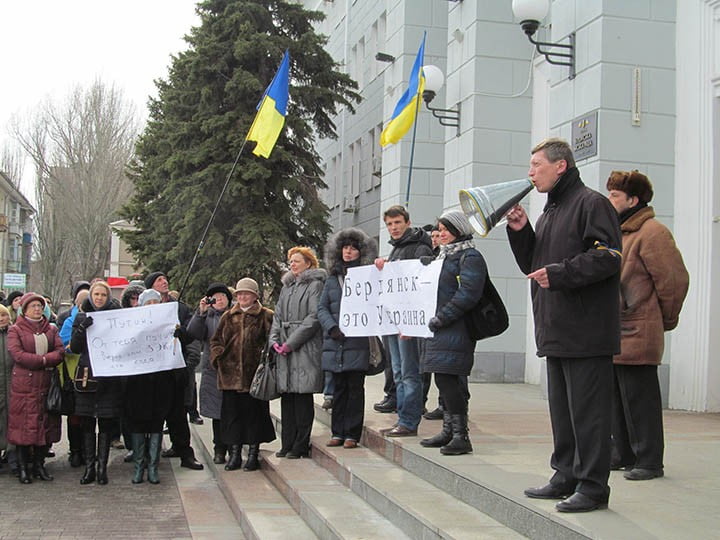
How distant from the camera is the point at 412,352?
279 inches

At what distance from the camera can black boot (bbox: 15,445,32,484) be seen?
7840mm

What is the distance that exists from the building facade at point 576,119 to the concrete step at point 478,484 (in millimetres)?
3774

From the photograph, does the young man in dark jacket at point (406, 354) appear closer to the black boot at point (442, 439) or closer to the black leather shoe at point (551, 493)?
the black boot at point (442, 439)

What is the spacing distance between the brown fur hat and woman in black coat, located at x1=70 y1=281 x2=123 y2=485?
5073mm

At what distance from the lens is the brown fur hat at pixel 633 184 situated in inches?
208

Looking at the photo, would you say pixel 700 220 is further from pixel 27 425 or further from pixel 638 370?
pixel 27 425

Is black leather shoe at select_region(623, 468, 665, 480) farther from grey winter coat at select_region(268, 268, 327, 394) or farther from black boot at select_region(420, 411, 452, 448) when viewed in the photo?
grey winter coat at select_region(268, 268, 327, 394)

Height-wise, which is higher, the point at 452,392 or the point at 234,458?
the point at 452,392

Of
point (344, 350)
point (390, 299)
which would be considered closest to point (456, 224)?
point (390, 299)

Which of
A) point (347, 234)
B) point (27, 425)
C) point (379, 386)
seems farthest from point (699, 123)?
point (27, 425)

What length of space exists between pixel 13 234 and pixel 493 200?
238 feet

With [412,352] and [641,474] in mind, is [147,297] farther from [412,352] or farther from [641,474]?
[641,474]

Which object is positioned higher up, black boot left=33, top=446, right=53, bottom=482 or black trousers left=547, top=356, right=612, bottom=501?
black trousers left=547, top=356, right=612, bottom=501

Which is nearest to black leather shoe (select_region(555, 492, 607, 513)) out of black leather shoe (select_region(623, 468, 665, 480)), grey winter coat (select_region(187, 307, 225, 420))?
black leather shoe (select_region(623, 468, 665, 480))
